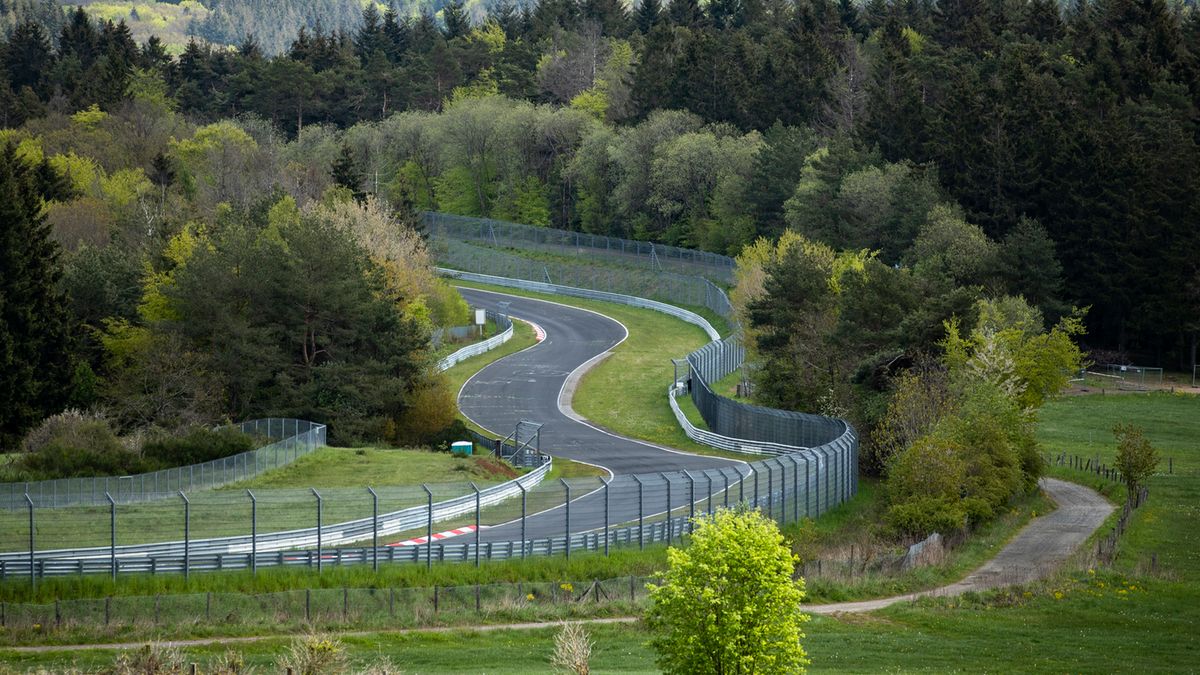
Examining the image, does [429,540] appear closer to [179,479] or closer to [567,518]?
[567,518]

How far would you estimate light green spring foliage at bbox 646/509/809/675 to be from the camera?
86.7 ft

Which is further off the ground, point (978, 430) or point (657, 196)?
point (657, 196)

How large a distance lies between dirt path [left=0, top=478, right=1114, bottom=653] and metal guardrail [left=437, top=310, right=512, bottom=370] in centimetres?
4270

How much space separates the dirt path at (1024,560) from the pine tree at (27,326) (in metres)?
40.7

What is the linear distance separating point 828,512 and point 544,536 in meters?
13.5

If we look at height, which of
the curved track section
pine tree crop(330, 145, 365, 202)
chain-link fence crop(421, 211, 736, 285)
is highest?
pine tree crop(330, 145, 365, 202)

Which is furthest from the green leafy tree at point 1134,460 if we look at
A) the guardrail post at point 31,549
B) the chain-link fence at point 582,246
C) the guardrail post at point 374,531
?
the chain-link fence at point 582,246

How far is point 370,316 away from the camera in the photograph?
3076 inches

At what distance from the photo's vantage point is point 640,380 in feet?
307

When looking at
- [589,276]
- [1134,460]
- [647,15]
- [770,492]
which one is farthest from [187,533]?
[647,15]

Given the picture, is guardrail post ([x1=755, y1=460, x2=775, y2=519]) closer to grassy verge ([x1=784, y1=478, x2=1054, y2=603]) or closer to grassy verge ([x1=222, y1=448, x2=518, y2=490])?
grassy verge ([x1=784, y1=478, x2=1054, y2=603])

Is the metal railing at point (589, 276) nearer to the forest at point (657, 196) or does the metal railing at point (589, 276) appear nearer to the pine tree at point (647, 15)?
the forest at point (657, 196)

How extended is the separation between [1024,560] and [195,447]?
104 feet

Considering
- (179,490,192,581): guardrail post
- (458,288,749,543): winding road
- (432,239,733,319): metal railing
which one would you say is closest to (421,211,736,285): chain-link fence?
(432,239,733,319): metal railing
